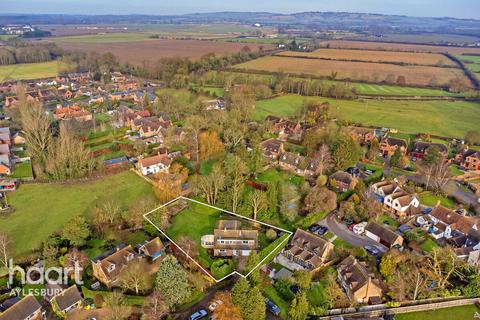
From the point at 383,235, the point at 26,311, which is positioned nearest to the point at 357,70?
the point at 383,235

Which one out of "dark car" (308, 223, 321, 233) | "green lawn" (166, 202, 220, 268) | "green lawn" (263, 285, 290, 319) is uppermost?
"green lawn" (166, 202, 220, 268)

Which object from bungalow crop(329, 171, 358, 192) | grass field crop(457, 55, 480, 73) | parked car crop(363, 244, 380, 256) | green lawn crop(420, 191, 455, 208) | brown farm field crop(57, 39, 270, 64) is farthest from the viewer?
brown farm field crop(57, 39, 270, 64)

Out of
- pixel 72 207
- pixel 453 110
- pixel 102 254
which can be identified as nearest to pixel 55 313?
pixel 102 254

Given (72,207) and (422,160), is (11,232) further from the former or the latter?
(422,160)

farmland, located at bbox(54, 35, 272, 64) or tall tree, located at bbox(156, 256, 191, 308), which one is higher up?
farmland, located at bbox(54, 35, 272, 64)

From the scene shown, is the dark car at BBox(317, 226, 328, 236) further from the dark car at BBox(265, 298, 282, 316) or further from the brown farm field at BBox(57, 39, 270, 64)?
the brown farm field at BBox(57, 39, 270, 64)

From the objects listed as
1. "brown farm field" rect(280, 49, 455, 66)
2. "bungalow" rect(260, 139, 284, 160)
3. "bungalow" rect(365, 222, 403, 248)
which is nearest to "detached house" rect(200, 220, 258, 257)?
"bungalow" rect(365, 222, 403, 248)

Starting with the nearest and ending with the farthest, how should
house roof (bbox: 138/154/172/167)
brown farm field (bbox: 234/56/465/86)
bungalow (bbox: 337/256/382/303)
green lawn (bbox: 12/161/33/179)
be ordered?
bungalow (bbox: 337/256/382/303) < green lawn (bbox: 12/161/33/179) < house roof (bbox: 138/154/172/167) < brown farm field (bbox: 234/56/465/86)

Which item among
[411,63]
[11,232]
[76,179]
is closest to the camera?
[11,232]

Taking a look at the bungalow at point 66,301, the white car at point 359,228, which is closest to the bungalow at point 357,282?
the white car at point 359,228
